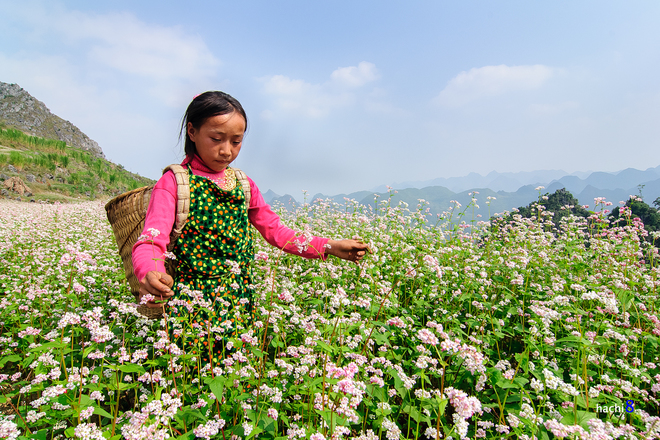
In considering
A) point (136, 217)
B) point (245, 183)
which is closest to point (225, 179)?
point (245, 183)

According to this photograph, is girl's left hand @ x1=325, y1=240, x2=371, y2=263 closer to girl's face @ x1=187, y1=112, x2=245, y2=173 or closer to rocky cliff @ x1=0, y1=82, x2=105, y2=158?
girl's face @ x1=187, y1=112, x2=245, y2=173

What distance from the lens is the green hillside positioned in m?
19.1

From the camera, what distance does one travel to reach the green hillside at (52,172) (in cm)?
1911

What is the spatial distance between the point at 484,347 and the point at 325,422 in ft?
5.50

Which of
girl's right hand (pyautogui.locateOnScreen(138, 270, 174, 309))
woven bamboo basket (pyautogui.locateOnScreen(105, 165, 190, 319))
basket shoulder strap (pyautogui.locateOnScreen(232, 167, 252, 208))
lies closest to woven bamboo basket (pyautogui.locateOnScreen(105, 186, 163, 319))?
woven bamboo basket (pyautogui.locateOnScreen(105, 165, 190, 319))

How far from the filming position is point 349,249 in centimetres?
271

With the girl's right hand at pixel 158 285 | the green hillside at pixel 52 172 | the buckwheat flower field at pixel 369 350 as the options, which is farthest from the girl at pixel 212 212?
the green hillside at pixel 52 172

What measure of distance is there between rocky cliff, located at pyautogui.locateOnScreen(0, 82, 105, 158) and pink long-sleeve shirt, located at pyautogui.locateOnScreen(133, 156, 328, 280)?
245 feet

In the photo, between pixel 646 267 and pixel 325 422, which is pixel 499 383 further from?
pixel 646 267

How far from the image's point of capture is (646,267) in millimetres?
4812

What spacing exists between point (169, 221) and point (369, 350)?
1923 mm

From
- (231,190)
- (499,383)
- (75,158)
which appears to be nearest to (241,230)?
(231,190)

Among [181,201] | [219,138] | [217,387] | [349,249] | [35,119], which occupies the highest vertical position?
[35,119]

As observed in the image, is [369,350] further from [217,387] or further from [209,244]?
[209,244]
